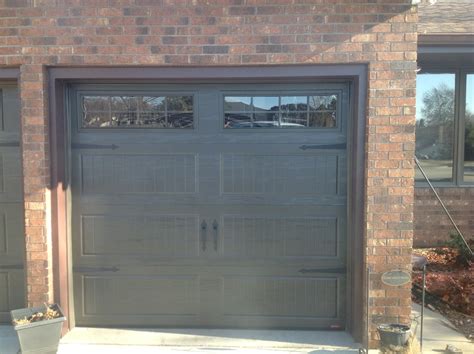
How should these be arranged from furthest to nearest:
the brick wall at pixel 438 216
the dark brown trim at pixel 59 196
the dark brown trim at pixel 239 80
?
the brick wall at pixel 438 216 < the dark brown trim at pixel 59 196 < the dark brown trim at pixel 239 80

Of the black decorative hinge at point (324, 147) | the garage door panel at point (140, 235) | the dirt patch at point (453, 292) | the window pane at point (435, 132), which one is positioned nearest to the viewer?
the black decorative hinge at point (324, 147)

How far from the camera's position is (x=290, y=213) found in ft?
14.4

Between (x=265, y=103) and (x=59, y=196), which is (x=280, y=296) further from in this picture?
(x=59, y=196)

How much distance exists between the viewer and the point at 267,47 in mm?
3932

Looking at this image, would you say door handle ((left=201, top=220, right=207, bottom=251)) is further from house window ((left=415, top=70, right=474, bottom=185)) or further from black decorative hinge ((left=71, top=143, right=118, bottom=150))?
house window ((left=415, top=70, right=474, bottom=185))

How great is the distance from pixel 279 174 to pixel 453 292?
8.51 feet

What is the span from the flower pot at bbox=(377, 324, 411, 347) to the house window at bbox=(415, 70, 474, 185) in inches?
164

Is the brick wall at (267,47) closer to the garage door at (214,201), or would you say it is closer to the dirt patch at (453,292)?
the garage door at (214,201)

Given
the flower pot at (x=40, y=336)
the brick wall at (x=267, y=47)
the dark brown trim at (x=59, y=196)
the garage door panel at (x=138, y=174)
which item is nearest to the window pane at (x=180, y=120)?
the garage door panel at (x=138, y=174)

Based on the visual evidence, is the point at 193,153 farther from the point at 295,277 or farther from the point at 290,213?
the point at 295,277

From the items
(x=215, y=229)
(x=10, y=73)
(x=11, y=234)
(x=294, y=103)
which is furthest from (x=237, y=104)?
(x=11, y=234)

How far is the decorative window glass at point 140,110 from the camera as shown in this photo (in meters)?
4.36

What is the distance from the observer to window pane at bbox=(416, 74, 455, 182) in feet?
24.5

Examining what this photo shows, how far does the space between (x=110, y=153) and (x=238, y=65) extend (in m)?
1.43
